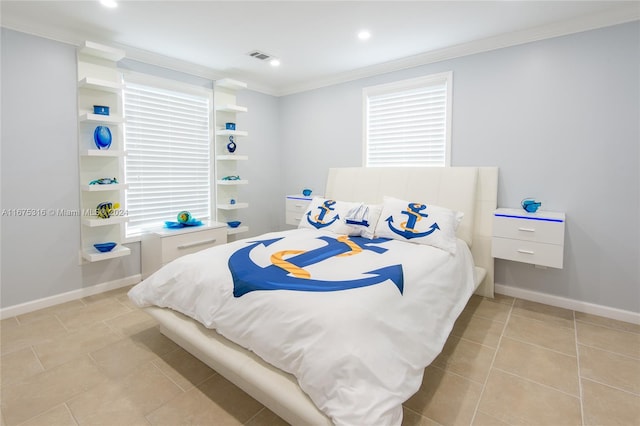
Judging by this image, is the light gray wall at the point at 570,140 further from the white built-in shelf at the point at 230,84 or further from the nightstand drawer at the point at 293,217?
the white built-in shelf at the point at 230,84

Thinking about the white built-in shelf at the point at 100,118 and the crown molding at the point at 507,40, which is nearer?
the crown molding at the point at 507,40

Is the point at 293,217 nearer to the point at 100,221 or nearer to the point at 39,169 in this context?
the point at 100,221

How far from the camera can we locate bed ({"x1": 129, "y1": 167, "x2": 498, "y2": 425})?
1.38 m

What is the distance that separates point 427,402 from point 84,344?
2387mm

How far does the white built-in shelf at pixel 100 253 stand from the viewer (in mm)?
3068

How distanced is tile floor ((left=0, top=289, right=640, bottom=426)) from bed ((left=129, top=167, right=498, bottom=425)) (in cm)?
17

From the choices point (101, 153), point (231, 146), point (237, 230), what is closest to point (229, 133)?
point (231, 146)

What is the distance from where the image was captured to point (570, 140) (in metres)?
2.85

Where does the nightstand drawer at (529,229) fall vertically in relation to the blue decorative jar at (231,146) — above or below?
below

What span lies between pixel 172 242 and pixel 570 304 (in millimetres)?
3870

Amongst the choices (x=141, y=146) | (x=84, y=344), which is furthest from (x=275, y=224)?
(x=84, y=344)

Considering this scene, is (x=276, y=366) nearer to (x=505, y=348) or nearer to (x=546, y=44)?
(x=505, y=348)

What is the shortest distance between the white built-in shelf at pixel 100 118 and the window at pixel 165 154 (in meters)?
0.39

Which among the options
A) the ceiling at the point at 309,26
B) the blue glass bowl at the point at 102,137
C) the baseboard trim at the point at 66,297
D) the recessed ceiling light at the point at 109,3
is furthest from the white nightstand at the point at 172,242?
the recessed ceiling light at the point at 109,3
